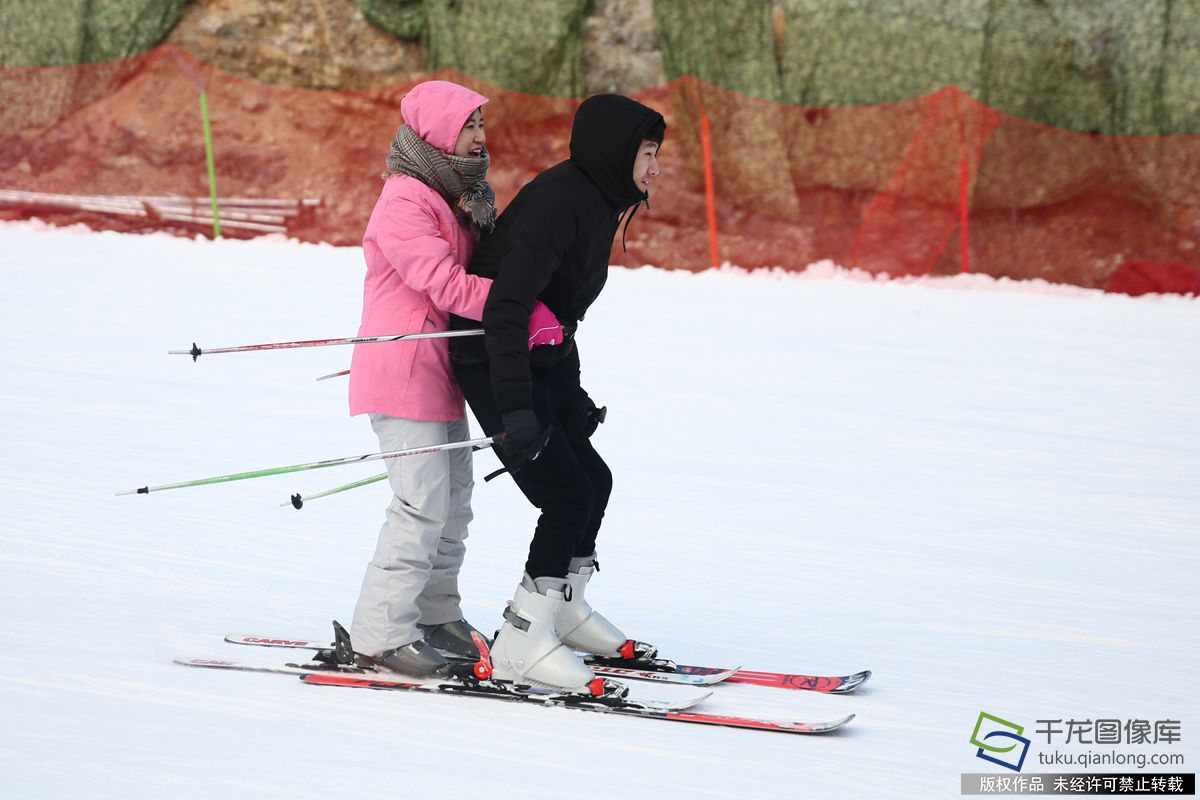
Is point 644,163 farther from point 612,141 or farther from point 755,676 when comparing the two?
point 755,676

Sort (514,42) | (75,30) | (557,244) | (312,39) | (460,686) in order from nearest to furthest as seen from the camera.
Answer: (557,244) → (460,686) → (514,42) → (75,30) → (312,39)

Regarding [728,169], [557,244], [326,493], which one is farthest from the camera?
[728,169]

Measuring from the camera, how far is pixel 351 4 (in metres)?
16.8

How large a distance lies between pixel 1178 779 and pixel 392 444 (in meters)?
1.90

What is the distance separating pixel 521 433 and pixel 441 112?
812 millimetres

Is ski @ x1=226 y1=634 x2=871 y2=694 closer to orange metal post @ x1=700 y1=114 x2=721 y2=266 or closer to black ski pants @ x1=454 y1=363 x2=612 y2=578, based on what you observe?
black ski pants @ x1=454 y1=363 x2=612 y2=578

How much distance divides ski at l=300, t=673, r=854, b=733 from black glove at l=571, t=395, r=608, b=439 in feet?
2.16

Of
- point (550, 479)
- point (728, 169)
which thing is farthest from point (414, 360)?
point (728, 169)

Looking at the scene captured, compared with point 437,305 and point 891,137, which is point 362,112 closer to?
point 891,137

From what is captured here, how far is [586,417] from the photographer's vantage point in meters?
3.69

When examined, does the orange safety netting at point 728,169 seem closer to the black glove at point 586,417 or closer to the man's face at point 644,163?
the black glove at point 586,417

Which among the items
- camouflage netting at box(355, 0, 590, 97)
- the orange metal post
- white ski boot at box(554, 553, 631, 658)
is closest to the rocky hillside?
camouflage netting at box(355, 0, 590, 97)

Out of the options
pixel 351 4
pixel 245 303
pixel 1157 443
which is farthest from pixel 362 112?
pixel 1157 443

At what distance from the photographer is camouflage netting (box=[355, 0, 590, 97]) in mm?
15422
